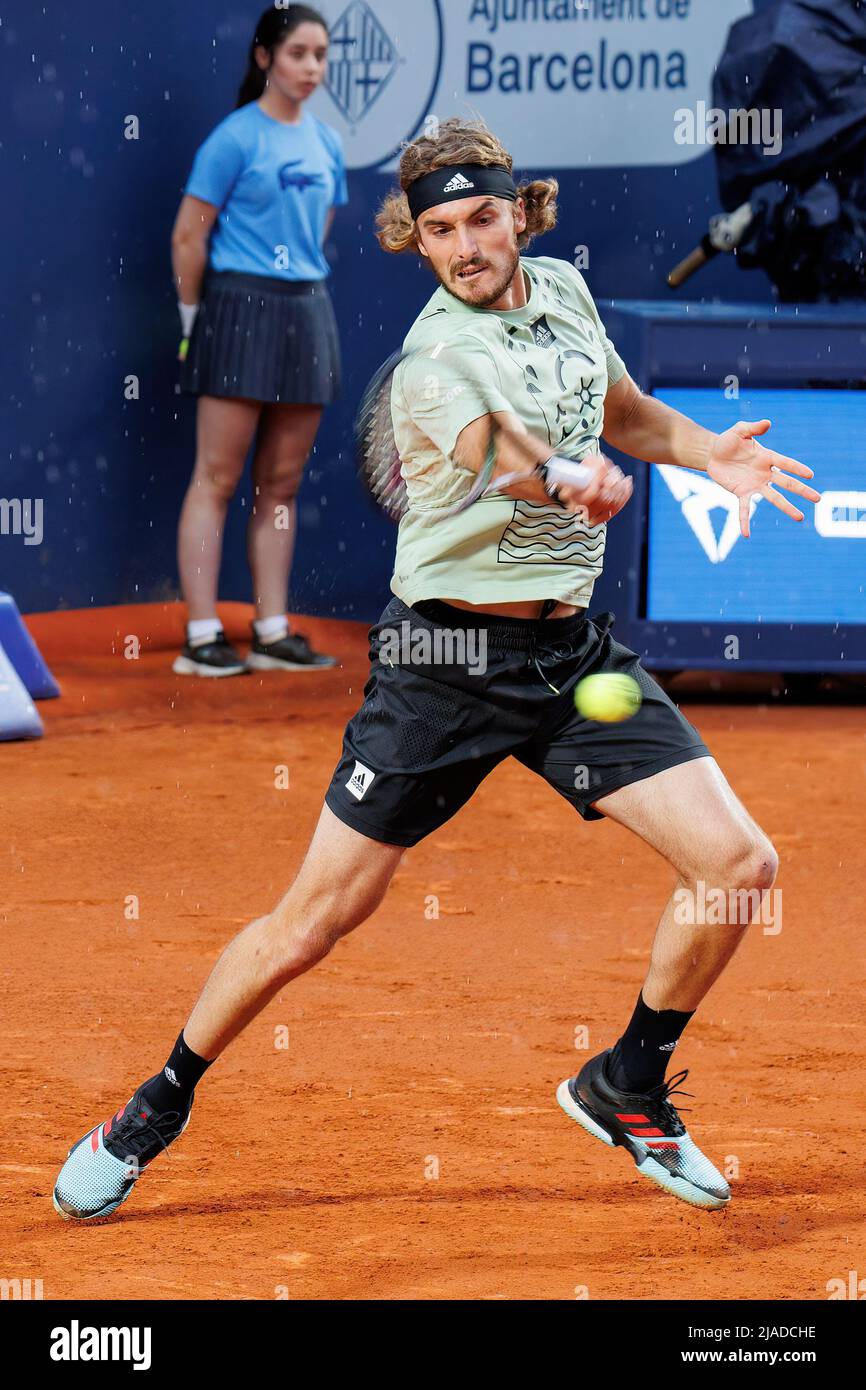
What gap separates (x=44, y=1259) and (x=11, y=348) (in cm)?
650

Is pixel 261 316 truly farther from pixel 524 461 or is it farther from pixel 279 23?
pixel 524 461

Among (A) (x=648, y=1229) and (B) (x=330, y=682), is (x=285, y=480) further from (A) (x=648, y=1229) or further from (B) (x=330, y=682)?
(A) (x=648, y=1229)

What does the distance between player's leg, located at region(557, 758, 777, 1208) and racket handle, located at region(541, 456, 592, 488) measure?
2.06 feet

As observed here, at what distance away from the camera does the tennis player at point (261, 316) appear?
8.05 metres

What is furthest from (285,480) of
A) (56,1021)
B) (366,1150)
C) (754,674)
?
(366,1150)

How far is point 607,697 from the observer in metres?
3.29

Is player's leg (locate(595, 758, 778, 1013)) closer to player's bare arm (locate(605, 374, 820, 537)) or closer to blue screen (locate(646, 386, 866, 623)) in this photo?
player's bare arm (locate(605, 374, 820, 537))

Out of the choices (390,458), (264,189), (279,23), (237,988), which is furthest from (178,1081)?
(279,23)

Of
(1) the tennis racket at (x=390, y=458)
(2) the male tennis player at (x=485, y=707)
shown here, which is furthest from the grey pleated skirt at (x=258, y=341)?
(2) the male tennis player at (x=485, y=707)

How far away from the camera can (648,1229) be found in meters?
3.28

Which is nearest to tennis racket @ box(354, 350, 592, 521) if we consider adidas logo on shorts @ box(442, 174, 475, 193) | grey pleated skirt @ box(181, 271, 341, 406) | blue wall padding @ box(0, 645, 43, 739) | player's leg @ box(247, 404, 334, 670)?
adidas logo on shorts @ box(442, 174, 475, 193)

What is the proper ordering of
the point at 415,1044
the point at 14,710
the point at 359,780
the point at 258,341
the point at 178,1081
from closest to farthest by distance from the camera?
the point at 359,780 → the point at 178,1081 → the point at 415,1044 → the point at 14,710 → the point at 258,341

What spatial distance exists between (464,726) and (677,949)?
54cm

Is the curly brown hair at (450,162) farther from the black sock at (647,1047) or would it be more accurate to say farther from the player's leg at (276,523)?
the player's leg at (276,523)
